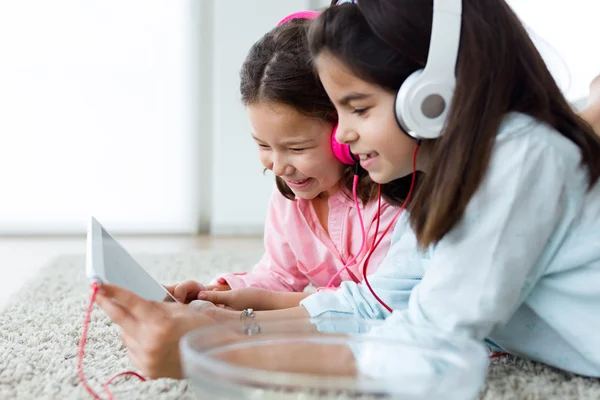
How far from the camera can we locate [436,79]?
853mm

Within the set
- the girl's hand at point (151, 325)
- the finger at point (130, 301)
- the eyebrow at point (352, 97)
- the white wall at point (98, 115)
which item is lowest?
the white wall at point (98, 115)

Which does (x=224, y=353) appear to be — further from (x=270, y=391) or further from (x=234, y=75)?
(x=234, y=75)

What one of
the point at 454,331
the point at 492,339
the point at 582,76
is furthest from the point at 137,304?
the point at 582,76

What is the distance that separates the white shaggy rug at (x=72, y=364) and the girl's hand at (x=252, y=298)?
175 mm

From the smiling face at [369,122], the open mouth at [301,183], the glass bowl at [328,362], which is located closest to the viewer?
the glass bowl at [328,362]

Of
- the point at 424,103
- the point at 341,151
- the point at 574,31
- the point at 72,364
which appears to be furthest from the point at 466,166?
the point at 574,31

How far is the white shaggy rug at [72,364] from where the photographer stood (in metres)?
0.94

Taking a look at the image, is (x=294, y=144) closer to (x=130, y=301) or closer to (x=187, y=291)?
(x=187, y=291)

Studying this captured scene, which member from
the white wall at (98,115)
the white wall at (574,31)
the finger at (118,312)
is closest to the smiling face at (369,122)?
the finger at (118,312)

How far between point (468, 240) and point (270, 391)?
1.05ft

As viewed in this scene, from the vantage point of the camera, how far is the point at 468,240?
851 millimetres

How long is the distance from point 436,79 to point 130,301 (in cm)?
44

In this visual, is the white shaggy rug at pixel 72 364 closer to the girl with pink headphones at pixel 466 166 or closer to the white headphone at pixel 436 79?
the girl with pink headphones at pixel 466 166

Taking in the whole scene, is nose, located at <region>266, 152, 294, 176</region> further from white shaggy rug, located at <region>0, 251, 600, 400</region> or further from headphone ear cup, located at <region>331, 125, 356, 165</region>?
white shaggy rug, located at <region>0, 251, 600, 400</region>
